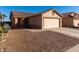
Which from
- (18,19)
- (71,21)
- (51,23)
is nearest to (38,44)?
(71,21)

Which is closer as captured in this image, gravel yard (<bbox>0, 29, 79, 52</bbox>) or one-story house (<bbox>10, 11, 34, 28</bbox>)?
gravel yard (<bbox>0, 29, 79, 52</bbox>)

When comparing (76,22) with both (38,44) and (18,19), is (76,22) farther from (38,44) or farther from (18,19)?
(18,19)

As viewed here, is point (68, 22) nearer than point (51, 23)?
Yes

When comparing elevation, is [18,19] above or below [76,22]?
above

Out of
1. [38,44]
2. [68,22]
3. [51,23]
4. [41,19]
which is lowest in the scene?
[38,44]

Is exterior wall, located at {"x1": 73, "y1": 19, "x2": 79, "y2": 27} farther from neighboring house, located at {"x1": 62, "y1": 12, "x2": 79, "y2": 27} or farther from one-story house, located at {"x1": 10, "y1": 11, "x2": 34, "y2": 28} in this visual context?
one-story house, located at {"x1": 10, "y1": 11, "x2": 34, "y2": 28}

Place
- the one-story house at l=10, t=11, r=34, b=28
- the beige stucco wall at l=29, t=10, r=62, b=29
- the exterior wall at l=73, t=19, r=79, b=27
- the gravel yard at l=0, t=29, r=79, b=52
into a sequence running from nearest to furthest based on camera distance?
the gravel yard at l=0, t=29, r=79, b=52
the exterior wall at l=73, t=19, r=79, b=27
the one-story house at l=10, t=11, r=34, b=28
the beige stucco wall at l=29, t=10, r=62, b=29

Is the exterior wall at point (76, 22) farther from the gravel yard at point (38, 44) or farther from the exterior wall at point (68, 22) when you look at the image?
the gravel yard at point (38, 44)

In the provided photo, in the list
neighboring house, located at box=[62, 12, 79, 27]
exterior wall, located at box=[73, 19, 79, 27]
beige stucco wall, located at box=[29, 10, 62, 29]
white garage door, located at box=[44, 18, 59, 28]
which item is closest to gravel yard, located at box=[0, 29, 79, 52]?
exterior wall, located at box=[73, 19, 79, 27]

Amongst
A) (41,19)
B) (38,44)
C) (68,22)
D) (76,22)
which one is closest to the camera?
(38,44)
